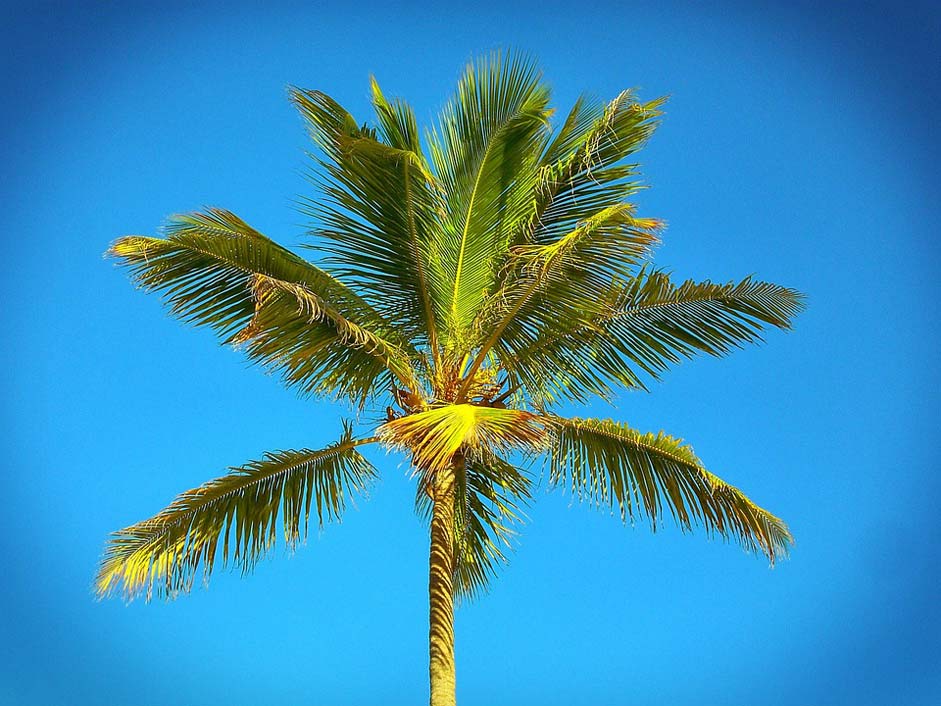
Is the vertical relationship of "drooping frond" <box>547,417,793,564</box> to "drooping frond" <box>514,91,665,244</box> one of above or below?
below

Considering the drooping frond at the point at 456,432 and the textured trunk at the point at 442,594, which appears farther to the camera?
the textured trunk at the point at 442,594

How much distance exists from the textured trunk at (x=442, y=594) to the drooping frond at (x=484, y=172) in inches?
70.2

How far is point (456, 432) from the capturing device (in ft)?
31.4

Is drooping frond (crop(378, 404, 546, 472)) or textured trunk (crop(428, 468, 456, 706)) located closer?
drooping frond (crop(378, 404, 546, 472))

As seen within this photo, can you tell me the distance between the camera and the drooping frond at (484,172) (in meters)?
11.9

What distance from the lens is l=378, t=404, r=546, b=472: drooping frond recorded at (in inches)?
377

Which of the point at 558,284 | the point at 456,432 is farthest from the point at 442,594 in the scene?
the point at 558,284

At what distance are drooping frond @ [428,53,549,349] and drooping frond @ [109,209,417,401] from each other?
99 centimetres

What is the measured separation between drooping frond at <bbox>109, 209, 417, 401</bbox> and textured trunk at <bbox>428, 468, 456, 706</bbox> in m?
1.16

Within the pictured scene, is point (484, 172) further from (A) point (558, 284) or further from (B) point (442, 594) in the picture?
(B) point (442, 594)

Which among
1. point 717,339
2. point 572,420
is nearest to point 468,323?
point 572,420

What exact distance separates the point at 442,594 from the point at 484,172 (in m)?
4.32

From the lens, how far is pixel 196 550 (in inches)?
434

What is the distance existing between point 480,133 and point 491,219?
0.90 metres
